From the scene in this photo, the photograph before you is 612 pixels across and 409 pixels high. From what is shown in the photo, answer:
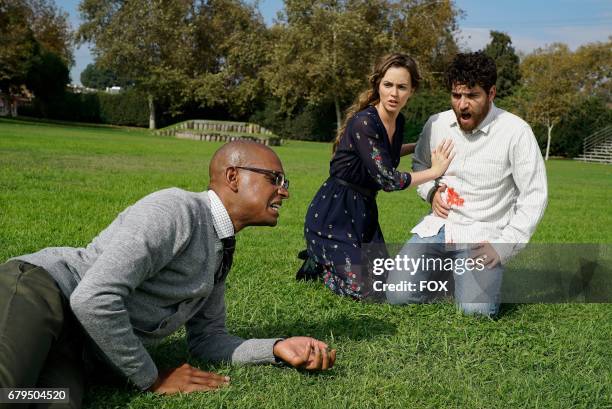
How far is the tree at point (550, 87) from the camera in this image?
3844cm

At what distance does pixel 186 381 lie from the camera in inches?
122

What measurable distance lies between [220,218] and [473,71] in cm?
268

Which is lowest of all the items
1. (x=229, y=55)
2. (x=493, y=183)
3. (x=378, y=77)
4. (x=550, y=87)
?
(x=493, y=183)

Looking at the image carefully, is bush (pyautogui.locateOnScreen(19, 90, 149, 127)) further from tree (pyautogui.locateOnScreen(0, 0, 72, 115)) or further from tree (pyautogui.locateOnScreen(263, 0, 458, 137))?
tree (pyautogui.locateOnScreen(263, 0, 458, 137))

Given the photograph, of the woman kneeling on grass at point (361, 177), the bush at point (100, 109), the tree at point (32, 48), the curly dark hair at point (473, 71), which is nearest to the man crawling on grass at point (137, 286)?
the woman kneeling on grass at point (361, 177)

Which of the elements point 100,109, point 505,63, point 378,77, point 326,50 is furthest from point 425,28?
point 378,77

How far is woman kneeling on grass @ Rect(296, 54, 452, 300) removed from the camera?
5199 millimetres

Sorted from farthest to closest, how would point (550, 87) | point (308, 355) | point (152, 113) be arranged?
point (152, 113) → point (550, 87) → point (308, 355)

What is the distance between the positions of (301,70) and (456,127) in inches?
1461

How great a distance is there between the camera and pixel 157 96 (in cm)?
4853

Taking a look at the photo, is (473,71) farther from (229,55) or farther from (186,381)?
(229,55)

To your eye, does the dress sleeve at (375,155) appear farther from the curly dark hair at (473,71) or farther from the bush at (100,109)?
the bush at (100,109)

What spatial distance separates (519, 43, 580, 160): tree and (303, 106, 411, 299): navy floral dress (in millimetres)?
35513

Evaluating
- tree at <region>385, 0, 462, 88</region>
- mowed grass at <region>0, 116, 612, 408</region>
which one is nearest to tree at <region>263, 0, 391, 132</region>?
tree at <region>385, 0, 462, 88</region>
